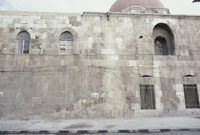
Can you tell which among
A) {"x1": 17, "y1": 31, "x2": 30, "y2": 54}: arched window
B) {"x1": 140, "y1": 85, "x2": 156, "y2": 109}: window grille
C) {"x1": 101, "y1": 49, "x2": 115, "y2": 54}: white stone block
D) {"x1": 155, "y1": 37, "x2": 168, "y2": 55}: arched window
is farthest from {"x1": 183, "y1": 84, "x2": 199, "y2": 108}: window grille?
{"x1": 17, "y1": 31, "x2": 30, "y2": 54}: arched window

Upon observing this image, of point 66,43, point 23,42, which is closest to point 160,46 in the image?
point 66,43

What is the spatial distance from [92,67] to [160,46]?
19.9 ft

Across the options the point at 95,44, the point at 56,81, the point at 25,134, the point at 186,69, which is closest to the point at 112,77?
the point at 95,44

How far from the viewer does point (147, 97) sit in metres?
11.5

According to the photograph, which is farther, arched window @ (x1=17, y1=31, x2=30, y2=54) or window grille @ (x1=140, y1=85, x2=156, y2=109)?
arched window @ (x1=17, y1=31, x2=30, y2=54)

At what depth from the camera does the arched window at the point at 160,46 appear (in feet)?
42.8

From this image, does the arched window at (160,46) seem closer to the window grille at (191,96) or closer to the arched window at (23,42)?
the window grille at (191,96)

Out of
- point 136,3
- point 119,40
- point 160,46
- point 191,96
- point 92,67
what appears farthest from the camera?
point 136,3

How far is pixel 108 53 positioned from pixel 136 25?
125 inches

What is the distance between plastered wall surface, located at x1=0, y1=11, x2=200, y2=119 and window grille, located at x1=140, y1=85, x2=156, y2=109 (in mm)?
297

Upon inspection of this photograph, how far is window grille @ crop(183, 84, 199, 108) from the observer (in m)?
11.8

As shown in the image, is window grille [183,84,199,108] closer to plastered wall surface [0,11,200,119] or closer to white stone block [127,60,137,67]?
plastered wall surface [0,11,200,119]

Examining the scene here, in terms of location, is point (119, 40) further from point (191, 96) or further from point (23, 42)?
point (23, 42)

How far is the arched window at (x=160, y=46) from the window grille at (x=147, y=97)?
3.16 metres
